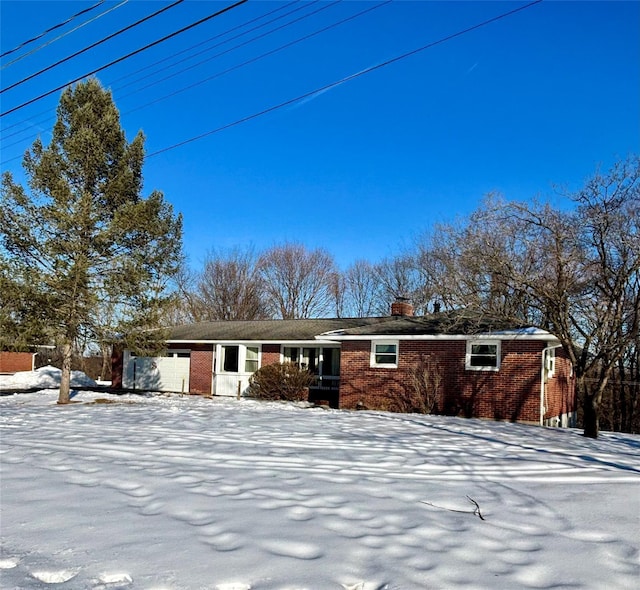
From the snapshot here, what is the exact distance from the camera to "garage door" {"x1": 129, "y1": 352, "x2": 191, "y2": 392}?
25.3 metres

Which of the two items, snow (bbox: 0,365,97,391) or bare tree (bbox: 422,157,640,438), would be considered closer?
bare tree (bbox: 422,157,640,438)

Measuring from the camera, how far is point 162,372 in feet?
84.8

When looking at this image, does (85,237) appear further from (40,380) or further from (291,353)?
(40,380)

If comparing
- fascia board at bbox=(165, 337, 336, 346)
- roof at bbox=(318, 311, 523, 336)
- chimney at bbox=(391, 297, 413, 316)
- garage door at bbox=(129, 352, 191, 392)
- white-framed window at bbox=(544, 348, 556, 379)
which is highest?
chimney at bbox=(391, 297, 413, 316)

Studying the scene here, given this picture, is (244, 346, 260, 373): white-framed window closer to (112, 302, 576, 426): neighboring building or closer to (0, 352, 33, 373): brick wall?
(112, 302, 576, 426): neighboring building

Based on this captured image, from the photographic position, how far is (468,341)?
1750 cm

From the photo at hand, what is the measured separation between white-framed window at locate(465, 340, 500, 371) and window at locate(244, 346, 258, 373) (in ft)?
31.6

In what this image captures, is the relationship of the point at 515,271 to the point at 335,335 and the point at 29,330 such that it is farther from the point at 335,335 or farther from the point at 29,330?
the point at 29,330

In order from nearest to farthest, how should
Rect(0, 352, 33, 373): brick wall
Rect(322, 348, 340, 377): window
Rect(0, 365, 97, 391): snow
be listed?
Rect(322, 348, 340, 377): window → Rect(0, 365, 97, 391): snow → Rect(0, 352, 33, 373): brick wall

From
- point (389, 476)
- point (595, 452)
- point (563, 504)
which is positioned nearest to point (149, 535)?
point (389, 476)

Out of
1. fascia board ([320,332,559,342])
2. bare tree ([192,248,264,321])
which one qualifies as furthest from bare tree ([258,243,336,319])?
fascia board ([320,332,559,342])

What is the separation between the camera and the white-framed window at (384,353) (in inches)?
742

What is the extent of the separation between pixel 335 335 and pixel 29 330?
9.64 m

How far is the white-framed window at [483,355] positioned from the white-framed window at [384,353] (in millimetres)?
2446
